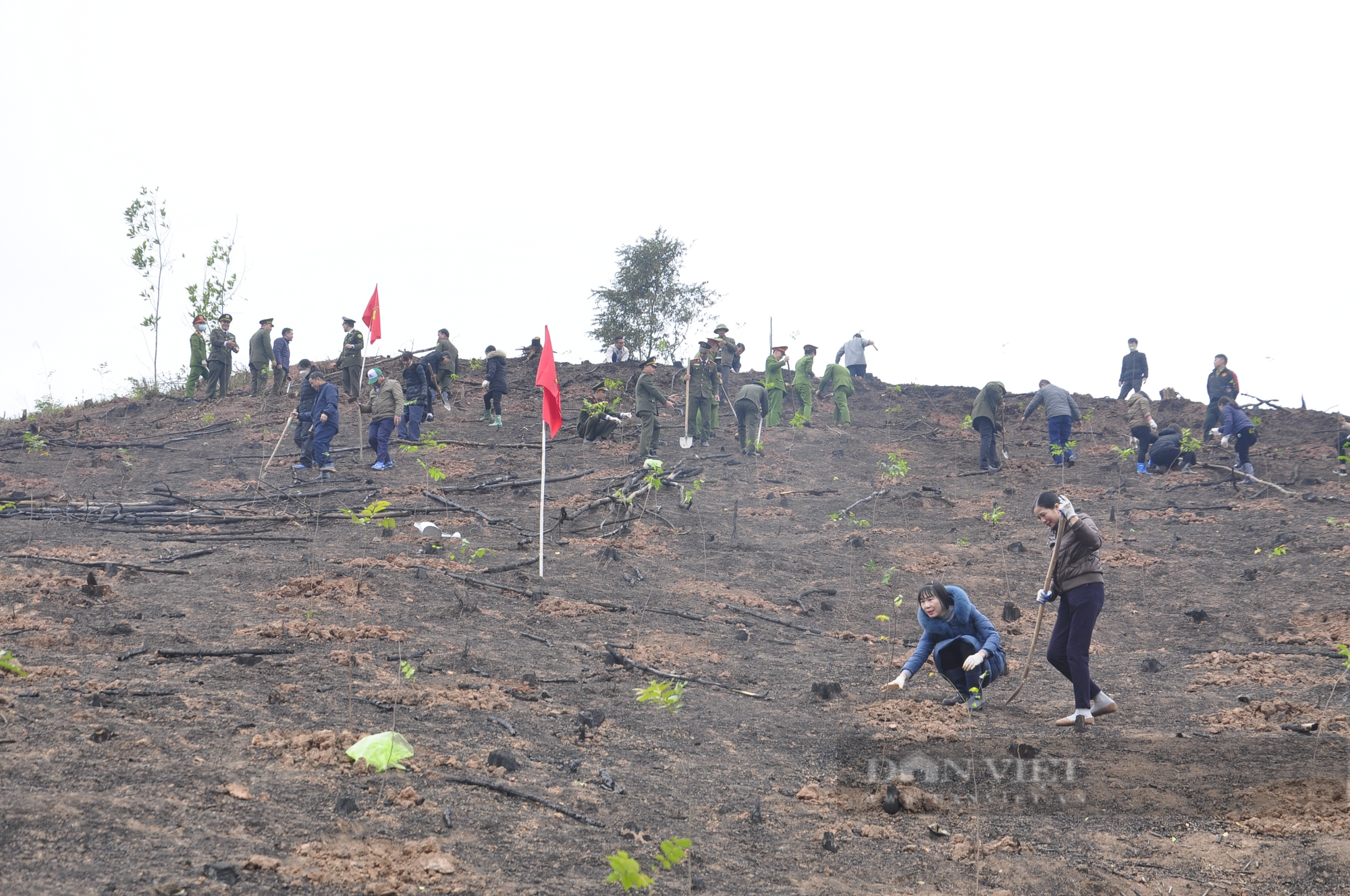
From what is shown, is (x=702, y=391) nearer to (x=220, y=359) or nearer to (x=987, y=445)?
(x=987, y=445)

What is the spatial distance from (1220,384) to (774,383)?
8723 millimetres

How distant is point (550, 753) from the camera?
5406mm

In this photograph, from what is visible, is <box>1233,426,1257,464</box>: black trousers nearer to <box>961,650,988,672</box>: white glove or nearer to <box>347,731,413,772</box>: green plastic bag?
<box>961,650,988,672</box>: white glove

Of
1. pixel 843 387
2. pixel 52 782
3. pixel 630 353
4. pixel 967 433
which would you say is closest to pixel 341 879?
pixel 52 782

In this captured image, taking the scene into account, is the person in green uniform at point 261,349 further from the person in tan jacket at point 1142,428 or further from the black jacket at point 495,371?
the person in tan jacket at point 1142,428

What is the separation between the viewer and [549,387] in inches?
409

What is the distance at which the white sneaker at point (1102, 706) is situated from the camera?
6219 millimetres

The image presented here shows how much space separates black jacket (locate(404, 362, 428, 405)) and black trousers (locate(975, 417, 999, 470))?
10273 millimetres

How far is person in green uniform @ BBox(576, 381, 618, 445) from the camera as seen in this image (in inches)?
752

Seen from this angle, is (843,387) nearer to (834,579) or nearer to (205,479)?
(834,579)

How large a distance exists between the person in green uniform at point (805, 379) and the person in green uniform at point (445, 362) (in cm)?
783

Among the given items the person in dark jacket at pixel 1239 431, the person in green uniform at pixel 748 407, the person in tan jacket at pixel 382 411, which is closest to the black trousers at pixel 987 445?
the person in dark jacket at pixel 1239 431

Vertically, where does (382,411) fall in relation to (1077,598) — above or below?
above

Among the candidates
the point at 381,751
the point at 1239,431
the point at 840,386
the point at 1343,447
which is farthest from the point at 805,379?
the point at 381,751
